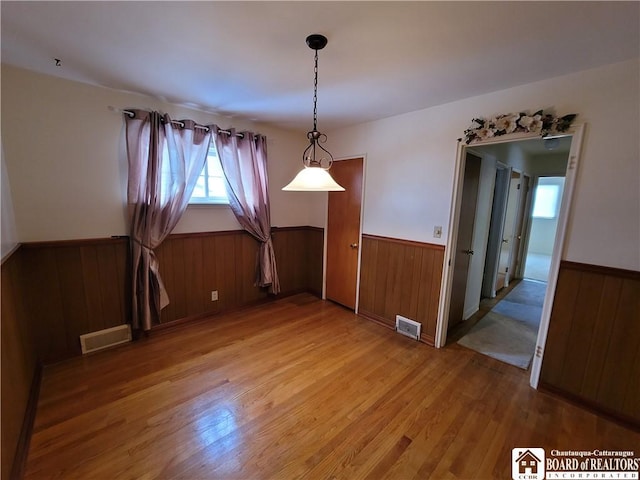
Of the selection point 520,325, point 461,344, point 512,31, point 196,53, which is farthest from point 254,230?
point 520,325

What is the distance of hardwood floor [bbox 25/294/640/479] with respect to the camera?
1510mm

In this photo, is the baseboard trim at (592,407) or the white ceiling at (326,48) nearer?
the white ceiling at (326,48)

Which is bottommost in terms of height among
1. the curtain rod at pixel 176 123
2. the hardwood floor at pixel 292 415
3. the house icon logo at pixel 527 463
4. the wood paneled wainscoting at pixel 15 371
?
the house icon logo at pixel 527 463

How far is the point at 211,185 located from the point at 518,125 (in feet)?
9.95

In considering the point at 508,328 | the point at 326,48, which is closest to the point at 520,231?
the point at 508,328

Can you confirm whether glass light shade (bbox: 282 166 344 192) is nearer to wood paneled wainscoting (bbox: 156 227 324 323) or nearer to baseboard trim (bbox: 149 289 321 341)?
wood paneled wainscoting (bbox: 156 227 324 323)

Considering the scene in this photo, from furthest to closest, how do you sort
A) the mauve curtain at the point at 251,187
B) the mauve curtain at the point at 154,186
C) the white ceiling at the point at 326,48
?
1. the mauve curtain at the point at 251,187
2. the mauve curtain at the point at 154,186
3. the white ceiling at the point at 326,48

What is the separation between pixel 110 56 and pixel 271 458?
2770mm

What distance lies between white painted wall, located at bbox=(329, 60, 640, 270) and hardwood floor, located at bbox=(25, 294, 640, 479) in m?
1.17

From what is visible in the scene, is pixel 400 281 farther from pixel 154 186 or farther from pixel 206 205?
pixel 154 186

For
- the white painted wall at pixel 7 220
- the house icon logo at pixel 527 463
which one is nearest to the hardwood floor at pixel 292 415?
the house icon logo at pixel 527 463

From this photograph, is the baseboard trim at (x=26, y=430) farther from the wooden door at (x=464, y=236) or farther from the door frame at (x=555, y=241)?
the wooden door at (x=464, y=236)

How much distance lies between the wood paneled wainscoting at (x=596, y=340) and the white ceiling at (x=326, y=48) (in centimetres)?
146

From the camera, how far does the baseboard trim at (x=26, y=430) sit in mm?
1391
